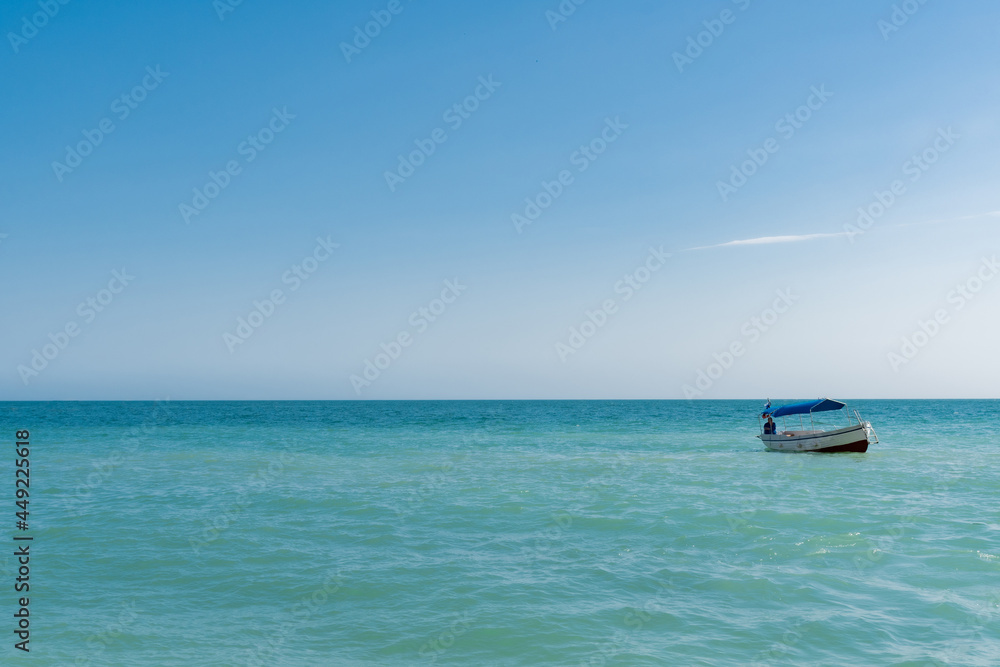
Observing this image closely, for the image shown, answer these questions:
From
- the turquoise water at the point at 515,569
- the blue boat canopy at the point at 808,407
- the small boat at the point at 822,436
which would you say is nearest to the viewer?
the turquoise water at the point at 515,569

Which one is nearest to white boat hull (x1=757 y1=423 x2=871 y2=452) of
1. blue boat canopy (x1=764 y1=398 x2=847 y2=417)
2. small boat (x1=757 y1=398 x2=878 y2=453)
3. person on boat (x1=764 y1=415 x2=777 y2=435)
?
small boat (x1=757 y1=398 x2=878 y2=453)

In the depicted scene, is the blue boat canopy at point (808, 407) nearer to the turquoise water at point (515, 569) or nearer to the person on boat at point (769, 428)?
the person on boat at point (769, 428)

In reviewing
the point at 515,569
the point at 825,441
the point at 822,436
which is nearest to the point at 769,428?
the point at 822,436

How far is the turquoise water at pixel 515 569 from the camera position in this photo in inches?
335

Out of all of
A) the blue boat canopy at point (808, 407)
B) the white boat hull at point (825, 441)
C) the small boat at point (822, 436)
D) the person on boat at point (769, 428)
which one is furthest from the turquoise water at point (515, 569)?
the person on boat at point (769, 428)

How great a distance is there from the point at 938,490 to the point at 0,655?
23.5 metres

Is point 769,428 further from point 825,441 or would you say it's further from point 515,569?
point 515,569

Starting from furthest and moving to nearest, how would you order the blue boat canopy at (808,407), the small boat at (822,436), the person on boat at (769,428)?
1. the person on boat at (769,428)
2. the small boat at (822,436)
3. the blue boat canopy at (808,407)

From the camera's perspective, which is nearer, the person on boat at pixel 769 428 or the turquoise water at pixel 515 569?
the turquoise water at pixel 515 569

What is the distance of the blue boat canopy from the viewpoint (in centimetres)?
3194

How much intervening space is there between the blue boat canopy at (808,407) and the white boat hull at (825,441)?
4.51ft

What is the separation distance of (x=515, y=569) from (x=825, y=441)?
2689cm

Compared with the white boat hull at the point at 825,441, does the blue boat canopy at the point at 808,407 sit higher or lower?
higher

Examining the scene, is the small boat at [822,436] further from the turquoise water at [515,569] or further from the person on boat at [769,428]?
the turquoise water at [515,569]
